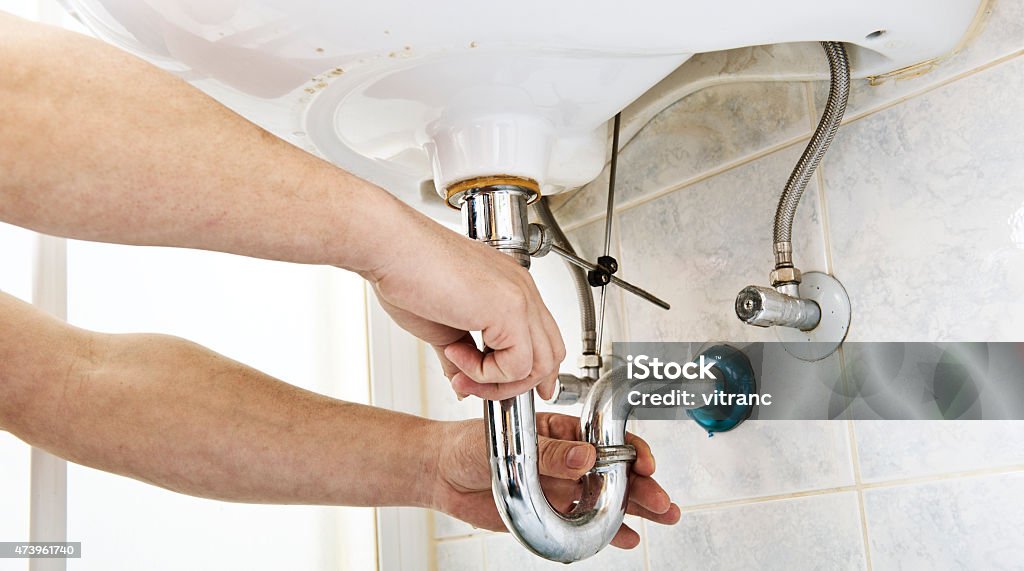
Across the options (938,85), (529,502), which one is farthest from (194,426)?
(938,85)

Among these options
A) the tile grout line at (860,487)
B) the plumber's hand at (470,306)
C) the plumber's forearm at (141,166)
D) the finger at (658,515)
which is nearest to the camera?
the plumber's forearm at (141,166)

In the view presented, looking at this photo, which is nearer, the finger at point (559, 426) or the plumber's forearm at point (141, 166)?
the plumber's forearm at point (141, 166)

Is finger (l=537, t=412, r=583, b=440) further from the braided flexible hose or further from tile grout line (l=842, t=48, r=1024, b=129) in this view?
tile grout line (l=842, t=48, r=1024, b=129)

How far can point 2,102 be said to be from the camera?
0.48 metres

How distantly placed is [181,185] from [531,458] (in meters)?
0.35

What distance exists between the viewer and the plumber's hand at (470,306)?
60 centimetres

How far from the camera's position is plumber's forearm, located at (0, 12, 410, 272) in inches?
19.1

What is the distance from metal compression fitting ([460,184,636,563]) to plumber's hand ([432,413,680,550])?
24 millimetres

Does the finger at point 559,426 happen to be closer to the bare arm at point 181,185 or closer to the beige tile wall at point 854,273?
the beige tile wall at point 854,273

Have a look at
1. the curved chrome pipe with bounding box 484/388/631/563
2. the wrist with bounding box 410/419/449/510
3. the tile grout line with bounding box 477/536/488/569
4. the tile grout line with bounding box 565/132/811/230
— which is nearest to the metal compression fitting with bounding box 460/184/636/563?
the curved chrome pipe with bounding box 484/388/631/563

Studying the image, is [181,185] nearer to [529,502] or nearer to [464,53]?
[464,53]

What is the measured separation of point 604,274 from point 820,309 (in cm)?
22

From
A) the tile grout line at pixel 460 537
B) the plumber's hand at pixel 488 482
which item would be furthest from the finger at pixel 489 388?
the tile grout line at pixel 460 537

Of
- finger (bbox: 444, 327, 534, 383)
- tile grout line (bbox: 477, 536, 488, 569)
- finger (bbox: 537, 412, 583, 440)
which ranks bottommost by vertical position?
tile grout line (bbox: 477, 536, 488, 569)
